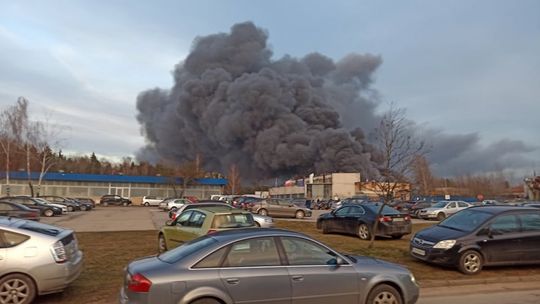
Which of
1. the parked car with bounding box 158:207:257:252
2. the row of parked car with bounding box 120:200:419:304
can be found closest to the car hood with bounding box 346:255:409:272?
the row of parked car with bounding box 120:200:419:304

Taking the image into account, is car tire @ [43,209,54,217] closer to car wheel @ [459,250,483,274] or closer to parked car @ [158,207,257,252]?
parked car @ [158,207,257,252]

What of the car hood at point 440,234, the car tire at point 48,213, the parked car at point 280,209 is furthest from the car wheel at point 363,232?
the car tire at point 48,213

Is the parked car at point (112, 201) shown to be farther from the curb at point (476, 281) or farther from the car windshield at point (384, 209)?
the curb at point (476, 281)

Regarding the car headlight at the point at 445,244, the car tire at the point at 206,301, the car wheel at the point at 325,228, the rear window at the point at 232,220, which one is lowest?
the car wheel at the point at 325,228

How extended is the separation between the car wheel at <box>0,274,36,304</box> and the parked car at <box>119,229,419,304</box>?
212 cm

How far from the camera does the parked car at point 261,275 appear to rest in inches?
221

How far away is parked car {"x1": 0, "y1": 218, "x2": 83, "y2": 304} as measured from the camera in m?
7.17

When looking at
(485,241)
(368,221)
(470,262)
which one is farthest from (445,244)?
(368,221)

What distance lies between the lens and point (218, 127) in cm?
8062

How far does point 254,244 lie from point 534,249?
7954mm

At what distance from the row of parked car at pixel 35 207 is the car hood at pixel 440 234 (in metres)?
18.6

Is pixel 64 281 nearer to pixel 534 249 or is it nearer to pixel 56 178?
pixel 534 249

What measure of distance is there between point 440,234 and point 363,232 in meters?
6.35

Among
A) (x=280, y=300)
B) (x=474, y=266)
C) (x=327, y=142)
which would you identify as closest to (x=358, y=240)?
(x=474, y=266)
